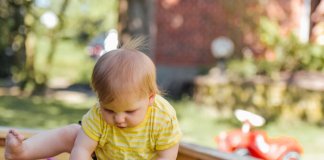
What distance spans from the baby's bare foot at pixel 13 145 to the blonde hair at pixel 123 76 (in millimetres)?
478

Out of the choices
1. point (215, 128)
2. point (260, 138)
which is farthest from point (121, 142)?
point (215, 128)

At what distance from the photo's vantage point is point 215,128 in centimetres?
755

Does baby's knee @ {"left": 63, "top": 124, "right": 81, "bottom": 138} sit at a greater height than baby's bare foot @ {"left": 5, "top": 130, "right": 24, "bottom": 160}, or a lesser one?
greater

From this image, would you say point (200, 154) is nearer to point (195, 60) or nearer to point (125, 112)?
point (125, 112)

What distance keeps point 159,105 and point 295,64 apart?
705 cm

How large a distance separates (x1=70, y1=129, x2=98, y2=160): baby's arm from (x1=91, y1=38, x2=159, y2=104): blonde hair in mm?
273

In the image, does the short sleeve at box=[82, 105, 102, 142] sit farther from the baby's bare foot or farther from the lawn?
the lawn

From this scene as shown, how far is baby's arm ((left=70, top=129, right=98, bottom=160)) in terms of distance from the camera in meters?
2.42

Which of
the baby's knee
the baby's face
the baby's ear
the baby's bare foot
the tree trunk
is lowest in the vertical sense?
the baby's bare foot

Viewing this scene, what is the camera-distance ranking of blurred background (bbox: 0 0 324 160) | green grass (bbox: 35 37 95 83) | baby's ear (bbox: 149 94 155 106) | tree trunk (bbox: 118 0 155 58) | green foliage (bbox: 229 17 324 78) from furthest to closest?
green grass (bbox: 35 37 95 83) → green foliage (bbox: 229 17 324 78) → blurred background (bbox: 0 0 324 160) → tree trunk (bbox: 118 0 155 58) → baby's ear (bbox: 149 94 155 106)

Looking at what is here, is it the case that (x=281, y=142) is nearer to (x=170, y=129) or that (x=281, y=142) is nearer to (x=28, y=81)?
(x=170, y=129)

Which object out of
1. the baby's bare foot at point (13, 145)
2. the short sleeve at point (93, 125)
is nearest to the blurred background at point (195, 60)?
the short sleeve at point (93, 125)

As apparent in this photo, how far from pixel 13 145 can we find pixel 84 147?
315 millimetres

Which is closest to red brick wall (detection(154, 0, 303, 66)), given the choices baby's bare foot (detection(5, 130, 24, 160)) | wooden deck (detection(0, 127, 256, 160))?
wooden deck (detection(0, 127, 256, 160))
